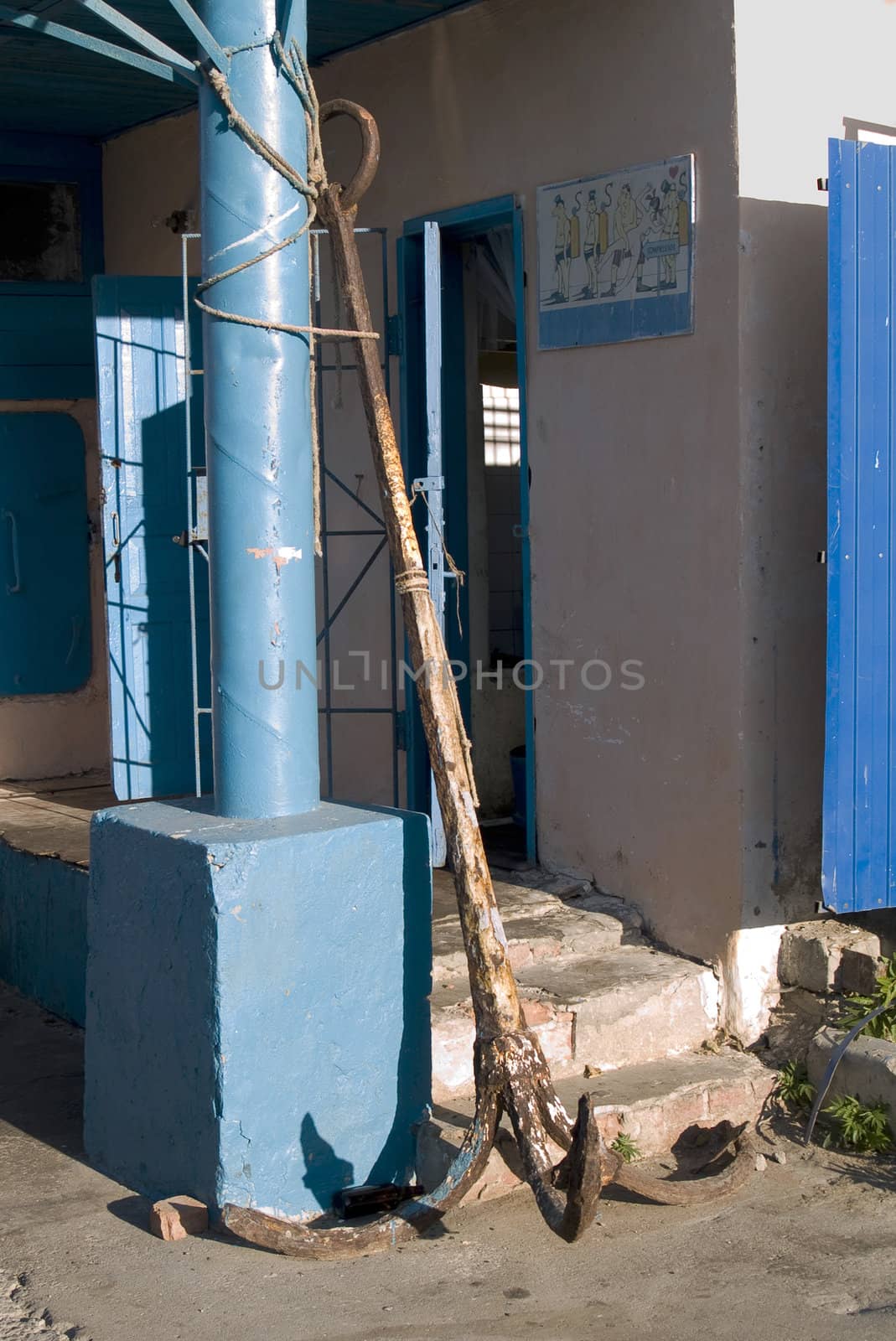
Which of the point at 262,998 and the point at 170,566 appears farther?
the point at 170,566

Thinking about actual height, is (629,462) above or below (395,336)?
below

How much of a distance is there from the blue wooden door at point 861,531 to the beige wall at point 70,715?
4.59m

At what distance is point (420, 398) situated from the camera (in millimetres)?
6156

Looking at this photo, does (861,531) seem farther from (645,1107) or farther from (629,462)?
(645,1107)

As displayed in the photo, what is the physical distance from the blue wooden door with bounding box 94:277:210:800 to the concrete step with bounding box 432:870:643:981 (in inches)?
70.7

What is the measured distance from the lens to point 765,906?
16.1 feet

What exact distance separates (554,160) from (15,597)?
158 inches

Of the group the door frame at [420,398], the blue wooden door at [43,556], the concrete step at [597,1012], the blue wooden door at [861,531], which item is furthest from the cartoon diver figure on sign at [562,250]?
the blue wooden door at [43,556]

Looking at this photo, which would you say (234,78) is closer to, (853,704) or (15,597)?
(853,704)

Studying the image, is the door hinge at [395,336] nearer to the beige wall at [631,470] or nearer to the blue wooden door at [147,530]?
the beige wall at [631,470]

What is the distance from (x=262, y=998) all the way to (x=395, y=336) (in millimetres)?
3265

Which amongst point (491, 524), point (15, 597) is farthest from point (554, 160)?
point (15, 597)

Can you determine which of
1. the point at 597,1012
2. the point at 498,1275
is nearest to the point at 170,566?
the point at 597,1012

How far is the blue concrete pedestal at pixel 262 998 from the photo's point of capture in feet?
12.3
